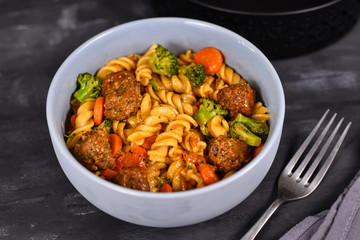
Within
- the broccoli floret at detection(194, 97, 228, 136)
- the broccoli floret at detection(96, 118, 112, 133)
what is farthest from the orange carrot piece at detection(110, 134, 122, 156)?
the broccoli floret at detection(194, 97, 228, 136)

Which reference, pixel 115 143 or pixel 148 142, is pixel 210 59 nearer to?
pixel 148 142

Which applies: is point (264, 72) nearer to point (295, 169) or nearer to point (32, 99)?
point (295, 169)

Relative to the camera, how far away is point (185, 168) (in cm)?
266

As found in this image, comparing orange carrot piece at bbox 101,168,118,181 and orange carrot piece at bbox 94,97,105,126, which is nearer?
orange carrot piece at bbox 101,168,118,181

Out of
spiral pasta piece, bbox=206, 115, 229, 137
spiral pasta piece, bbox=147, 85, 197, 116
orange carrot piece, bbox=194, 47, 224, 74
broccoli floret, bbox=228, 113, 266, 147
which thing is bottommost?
spiral pasta piece, bbox=147, 85, 197, 116

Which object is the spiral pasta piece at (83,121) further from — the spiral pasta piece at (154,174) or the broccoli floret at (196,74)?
the broccoli floret at (196,74)

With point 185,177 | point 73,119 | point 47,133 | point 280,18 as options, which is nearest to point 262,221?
point 185,177

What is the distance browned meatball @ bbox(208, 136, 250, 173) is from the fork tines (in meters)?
0.44

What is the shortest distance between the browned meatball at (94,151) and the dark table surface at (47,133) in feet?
1.20

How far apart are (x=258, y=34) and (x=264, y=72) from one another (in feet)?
2.29

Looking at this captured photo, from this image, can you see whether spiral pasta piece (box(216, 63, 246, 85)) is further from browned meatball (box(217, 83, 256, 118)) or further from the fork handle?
the fork handle

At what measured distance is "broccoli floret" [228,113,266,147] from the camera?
2756mm

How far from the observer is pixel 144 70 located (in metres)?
3.11

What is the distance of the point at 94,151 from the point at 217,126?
778mm
